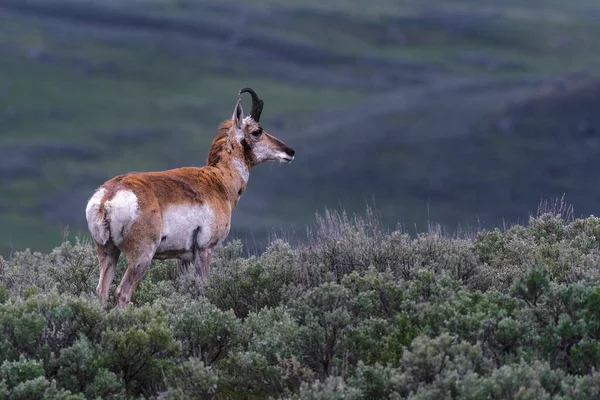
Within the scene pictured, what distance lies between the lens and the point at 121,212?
33.4 feet

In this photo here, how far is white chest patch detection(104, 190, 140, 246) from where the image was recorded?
33.4 ft

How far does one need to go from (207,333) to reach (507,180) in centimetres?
12705

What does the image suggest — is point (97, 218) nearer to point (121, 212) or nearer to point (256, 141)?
point (121, 212)

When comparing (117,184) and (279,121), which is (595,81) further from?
(117,184)

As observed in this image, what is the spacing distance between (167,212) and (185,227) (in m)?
0.36

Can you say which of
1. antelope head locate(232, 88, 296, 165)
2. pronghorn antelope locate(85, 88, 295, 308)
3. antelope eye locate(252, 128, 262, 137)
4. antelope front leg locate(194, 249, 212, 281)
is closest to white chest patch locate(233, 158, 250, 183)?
pronghorn antelope locate(85, 88, 295, 308)

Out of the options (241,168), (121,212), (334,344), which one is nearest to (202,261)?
(121,212)

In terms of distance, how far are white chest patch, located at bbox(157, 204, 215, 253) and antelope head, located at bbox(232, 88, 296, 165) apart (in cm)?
174

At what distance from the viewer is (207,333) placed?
29.0ft

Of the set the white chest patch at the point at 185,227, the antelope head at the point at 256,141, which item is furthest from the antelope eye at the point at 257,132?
the white chest patch at the point at 185,227

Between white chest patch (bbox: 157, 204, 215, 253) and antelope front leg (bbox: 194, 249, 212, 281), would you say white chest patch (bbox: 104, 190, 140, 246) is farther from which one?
antelope front leg (bbox: 194, 249, 212, 281)

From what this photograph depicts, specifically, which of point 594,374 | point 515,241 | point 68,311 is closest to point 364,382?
point 594,374

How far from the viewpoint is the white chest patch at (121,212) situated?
33.4ft

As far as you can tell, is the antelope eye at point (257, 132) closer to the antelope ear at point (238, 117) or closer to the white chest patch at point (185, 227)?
the antelope ear at point (238, 117)
